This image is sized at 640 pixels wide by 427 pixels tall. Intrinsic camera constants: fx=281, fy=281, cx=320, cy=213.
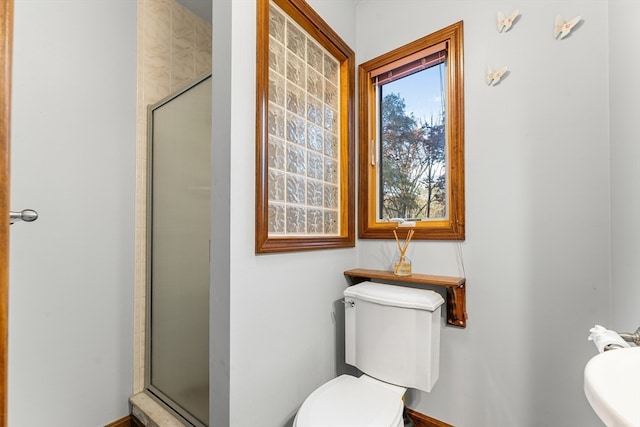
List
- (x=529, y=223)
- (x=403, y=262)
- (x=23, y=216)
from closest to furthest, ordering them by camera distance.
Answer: (x=23, y=216) < (x=529, y=223) < (x=403, y=262)

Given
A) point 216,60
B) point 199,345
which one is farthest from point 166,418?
point 216,60

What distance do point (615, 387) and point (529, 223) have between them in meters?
0.85

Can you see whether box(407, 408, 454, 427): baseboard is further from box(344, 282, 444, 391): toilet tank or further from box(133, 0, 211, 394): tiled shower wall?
box(133, 0, 211, 394): tiled shower wall

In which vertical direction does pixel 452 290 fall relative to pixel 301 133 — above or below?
below

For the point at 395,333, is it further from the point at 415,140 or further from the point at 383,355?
the point at 415,140

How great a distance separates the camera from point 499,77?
126 centimetres

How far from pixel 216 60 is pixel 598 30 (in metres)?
1.45

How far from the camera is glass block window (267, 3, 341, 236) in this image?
3.93 ft

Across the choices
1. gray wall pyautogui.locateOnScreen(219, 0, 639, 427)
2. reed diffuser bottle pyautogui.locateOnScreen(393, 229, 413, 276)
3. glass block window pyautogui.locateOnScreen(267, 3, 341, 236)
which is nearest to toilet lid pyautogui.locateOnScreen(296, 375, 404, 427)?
gray wall pyautogui.locateOnScreen(219, 0, 639, 427)

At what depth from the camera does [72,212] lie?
4.43 ft

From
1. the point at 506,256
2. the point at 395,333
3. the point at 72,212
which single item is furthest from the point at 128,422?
the point at 506,256

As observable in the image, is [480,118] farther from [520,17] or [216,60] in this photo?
[216,60]

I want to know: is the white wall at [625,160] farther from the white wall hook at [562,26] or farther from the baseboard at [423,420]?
the baseboard at [423,420]

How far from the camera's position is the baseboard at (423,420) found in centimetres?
140
